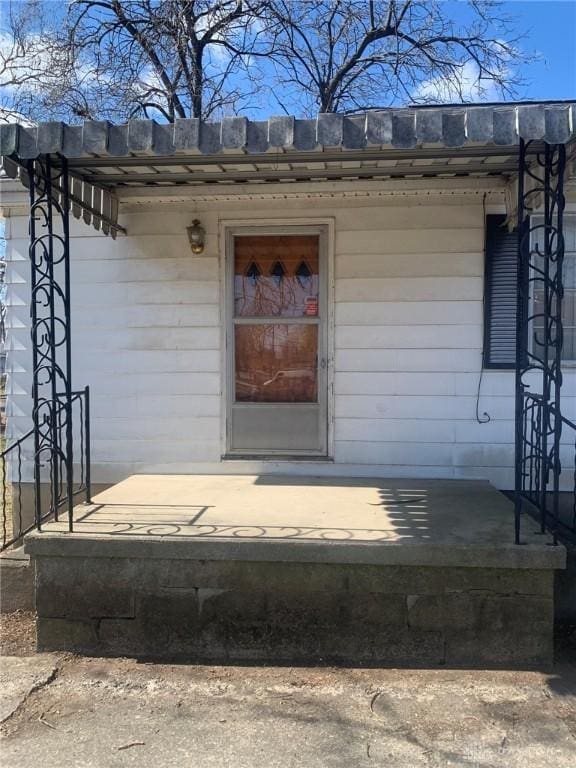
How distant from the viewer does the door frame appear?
5176mm

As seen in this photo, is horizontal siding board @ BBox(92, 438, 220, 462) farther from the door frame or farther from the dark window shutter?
the dark window shutter

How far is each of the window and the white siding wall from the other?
0.08 metres

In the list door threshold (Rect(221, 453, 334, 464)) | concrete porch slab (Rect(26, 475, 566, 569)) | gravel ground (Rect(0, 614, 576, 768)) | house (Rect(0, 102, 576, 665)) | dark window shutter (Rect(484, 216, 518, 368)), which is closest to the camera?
gravel ground (Rect(0, 614, 576, 768))

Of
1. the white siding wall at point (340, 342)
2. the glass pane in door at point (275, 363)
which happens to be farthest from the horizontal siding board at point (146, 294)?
the glass pane in door at point (275, 363)

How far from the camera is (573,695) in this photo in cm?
321

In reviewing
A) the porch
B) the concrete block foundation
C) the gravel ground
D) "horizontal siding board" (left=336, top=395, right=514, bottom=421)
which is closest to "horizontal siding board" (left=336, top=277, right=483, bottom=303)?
"horizontal siding board" (left=336, top=395, right=514, bottom=421)

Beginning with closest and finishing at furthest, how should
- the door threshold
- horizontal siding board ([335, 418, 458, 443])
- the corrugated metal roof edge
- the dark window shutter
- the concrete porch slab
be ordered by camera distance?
the corrugated metal roof edge < the concrete porch slab < the dark window shutter < horizontal siding board ([335, 418, 458, 443]) < the door threshold

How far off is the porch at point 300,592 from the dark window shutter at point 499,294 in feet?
5.56

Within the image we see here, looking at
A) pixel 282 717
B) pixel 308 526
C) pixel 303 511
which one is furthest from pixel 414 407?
pixel 282 717

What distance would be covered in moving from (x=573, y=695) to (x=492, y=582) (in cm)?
65

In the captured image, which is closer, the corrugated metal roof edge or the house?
the corrugated metal roof edge

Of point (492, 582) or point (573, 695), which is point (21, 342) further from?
point (573, 695)

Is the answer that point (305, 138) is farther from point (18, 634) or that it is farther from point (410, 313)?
point (18, 634)

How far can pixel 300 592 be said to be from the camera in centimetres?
356
